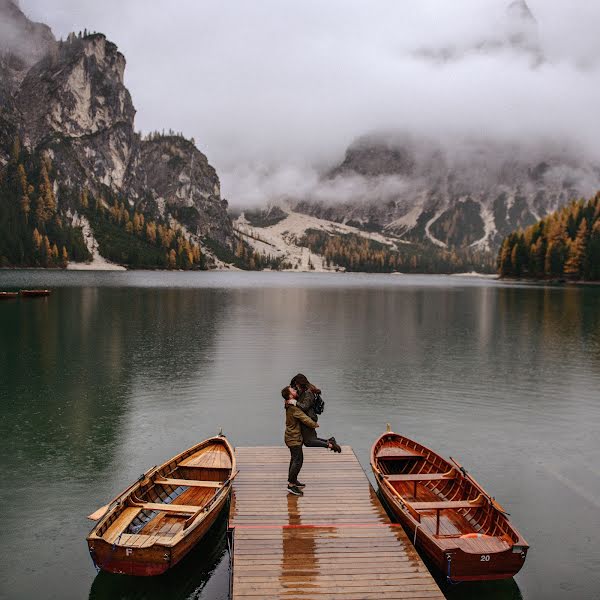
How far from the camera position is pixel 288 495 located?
19.0 metres

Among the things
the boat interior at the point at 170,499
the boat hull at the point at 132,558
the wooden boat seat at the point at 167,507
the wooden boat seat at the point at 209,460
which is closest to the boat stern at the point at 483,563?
the boat interior at the point at 170,499

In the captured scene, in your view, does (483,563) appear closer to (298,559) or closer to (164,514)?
(298,559)

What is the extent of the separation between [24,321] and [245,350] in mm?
37789

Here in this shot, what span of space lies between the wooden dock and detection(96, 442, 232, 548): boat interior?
3.49 feet

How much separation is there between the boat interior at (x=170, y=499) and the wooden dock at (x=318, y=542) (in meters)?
1.07

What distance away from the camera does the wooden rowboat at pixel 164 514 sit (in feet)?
47.5

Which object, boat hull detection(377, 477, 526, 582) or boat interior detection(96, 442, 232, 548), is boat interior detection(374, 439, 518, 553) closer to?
boat hull detection(377, 477, 526, 582)

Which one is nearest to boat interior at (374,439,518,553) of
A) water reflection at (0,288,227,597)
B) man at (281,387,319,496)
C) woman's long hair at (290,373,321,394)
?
man at (281,387,319,496)

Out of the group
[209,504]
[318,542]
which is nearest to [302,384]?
[209,504]

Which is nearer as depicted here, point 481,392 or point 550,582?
point 550,582

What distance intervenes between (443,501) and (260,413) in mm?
18483

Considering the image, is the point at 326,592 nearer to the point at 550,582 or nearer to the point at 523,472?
the point at 550,582

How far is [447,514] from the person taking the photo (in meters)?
17.6

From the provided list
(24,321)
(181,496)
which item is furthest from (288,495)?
(24,321)
